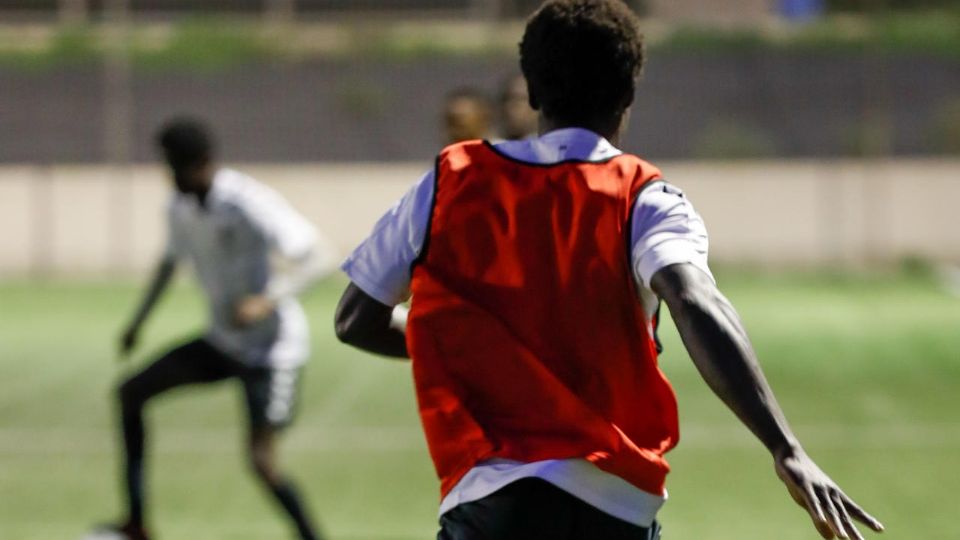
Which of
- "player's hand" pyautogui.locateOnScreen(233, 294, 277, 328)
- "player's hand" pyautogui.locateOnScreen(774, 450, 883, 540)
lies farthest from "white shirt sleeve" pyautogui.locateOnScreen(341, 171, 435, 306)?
"player's hand" pyautogui.locateOnScreen(233, 294, 277, 328)

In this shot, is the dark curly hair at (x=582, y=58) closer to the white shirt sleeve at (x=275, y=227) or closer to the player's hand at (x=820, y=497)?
the player's hand at (x=820, y=497)

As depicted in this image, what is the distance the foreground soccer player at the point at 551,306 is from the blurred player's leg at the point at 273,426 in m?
Answer: 4.43

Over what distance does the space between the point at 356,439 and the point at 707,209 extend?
17963 millimetres

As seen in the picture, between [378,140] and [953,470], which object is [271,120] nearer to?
[378,140]

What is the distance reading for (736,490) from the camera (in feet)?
33.1

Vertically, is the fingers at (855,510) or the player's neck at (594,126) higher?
the player's neck at (594,126)

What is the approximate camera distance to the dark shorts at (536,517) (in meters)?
3.38

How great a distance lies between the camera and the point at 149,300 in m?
8.79

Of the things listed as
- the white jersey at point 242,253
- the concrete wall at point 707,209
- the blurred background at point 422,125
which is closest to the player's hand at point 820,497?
the white jersey at point 242,253

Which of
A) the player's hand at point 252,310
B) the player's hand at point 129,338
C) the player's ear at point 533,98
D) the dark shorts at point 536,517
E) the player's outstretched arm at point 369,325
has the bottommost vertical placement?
the player's hand at point 129,338

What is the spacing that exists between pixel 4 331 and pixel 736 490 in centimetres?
1176

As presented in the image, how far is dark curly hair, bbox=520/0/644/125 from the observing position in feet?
11.1

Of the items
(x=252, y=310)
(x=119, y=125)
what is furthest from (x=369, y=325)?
(x=119, y=125)

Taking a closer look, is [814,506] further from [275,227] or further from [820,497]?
[275,227]
